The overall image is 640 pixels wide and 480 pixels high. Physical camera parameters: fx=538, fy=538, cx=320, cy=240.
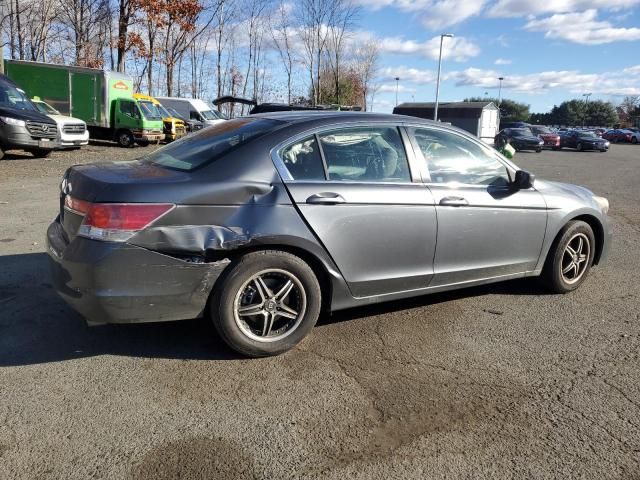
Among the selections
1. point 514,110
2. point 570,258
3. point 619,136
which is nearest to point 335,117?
point 570,258

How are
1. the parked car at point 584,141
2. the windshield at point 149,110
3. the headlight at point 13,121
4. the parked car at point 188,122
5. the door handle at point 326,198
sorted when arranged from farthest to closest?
the parked car at point 584,141, the parked car at point 188,122, the windshield at point 149,110, the headlight at point 13,121, the door handle at point 326,198

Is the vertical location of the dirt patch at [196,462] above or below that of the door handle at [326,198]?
below

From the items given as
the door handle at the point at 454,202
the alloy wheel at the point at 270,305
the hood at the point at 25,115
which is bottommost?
the alloy wheel at the point at 270,305

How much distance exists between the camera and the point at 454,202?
4086mm

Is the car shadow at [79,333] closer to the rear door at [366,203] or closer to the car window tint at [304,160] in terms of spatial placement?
the rear door at [366,203]

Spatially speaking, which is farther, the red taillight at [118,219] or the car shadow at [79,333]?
the car shadow at [79,333]

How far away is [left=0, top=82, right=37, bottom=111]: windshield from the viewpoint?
1480 centimetres

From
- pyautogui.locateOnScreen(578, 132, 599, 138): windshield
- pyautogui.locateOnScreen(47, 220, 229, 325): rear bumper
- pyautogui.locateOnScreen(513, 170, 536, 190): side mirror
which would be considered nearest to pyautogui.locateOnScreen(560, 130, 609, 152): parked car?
pyautogui.locateOnScreen(578, 132, 599, 138): windshield

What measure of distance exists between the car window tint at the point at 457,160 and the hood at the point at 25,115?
43.9ft

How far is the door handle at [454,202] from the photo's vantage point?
13.3 ft

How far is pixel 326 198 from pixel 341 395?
127 cm

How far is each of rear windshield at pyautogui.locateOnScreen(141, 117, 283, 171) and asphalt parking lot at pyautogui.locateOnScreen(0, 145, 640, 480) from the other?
4.09 ft

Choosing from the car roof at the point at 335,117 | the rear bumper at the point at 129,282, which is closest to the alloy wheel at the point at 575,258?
the car roof at the point at 335,117

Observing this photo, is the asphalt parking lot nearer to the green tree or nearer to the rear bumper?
the rear bumper
